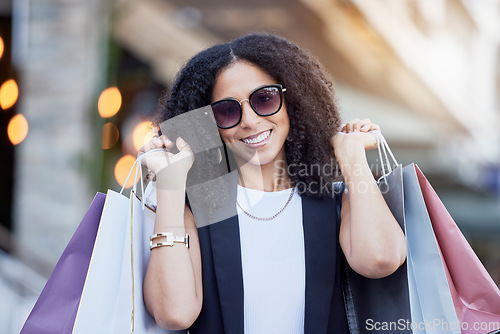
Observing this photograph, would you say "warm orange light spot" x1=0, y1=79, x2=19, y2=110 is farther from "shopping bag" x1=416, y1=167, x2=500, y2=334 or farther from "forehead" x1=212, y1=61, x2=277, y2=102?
"shopping bag" x1=416, y1=167, x2=500, y2=334

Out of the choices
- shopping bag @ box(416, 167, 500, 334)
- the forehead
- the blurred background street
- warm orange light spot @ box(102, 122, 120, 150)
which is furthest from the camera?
warm orange light spot @ box(102, 122, 120, 150)

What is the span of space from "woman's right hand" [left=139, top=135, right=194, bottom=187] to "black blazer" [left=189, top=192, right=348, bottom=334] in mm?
179

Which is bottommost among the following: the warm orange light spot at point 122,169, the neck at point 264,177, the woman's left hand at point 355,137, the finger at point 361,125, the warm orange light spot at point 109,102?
the neck at point 264,177

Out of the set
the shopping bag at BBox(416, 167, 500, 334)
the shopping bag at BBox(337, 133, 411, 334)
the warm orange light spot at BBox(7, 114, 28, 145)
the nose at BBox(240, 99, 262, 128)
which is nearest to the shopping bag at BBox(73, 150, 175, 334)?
the nose at BBox(240, 99, 262, 128)

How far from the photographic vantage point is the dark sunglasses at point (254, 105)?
158 centimetres

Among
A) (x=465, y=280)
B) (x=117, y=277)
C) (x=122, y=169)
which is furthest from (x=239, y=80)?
(x=122, y=169)

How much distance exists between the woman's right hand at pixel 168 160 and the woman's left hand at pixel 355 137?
1.52 feet

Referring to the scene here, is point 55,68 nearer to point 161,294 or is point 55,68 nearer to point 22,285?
point 22,285

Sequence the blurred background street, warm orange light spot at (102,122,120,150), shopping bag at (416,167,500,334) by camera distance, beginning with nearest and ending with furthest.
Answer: shopping bag at (416,167,500,334)
the blurred background street
warm orange light spot at (102,122,120,150)

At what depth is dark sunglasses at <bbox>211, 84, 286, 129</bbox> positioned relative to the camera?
1.58 meters

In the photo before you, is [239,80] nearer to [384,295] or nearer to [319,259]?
[319,259]

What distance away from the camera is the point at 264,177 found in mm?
1706

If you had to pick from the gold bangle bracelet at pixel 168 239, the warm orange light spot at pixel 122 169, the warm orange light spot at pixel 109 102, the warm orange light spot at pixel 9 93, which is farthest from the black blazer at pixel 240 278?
the warm orange light spot at pixel 9 93

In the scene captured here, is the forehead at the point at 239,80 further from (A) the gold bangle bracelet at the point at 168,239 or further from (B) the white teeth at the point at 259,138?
(A) the gold bangle bracelet at the point at 168,239
